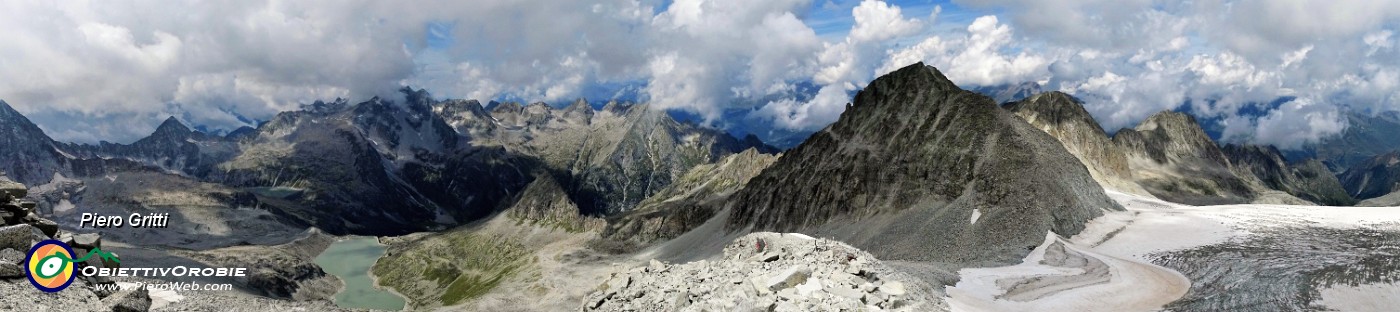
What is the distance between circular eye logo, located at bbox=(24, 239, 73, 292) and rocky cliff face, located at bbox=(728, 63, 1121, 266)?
2429 inches

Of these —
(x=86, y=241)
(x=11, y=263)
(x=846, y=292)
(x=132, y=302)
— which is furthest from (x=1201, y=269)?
(x=11, y=263)

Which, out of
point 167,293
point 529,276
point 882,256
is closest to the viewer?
point 167,293

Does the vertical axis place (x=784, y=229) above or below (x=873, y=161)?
below

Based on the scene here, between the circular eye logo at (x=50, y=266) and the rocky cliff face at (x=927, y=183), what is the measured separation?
202 ft

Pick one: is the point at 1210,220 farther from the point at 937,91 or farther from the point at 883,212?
the point at 937,91

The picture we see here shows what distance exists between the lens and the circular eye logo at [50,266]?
26328mm

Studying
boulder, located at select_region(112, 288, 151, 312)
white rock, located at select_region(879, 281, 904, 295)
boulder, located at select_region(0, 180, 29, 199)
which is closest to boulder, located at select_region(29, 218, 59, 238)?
boulder, located at select_region(0, 180, 29, 199)

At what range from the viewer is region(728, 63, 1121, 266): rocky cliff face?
8275 centimetres

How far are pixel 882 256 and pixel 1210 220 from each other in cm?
3672

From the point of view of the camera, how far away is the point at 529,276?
654ft

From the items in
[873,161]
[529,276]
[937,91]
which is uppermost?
[937,91]

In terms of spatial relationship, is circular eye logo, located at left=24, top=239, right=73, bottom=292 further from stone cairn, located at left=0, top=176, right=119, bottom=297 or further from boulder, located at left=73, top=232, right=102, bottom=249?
boulder, located at left=73, top=232, right=102, bottom=249

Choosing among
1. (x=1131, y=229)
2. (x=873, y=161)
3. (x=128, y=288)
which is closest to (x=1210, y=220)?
(x=1131, y=229)

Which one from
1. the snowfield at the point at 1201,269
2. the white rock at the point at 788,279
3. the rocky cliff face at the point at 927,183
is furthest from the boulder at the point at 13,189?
the rocky cliff face at the point at 927,183
